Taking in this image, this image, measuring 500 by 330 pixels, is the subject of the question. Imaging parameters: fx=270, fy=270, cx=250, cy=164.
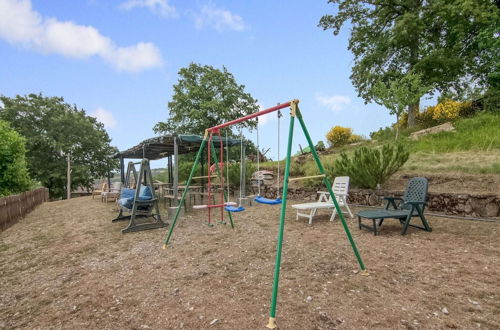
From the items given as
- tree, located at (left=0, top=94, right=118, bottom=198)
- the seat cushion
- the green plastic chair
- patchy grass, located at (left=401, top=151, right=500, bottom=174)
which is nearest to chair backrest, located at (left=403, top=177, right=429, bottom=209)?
the green plastic chair

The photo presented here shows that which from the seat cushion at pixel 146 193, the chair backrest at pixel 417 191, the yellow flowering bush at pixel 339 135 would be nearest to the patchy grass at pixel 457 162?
the chair backrest at pixel 417 191

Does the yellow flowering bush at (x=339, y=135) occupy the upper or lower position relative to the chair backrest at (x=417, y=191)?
upper

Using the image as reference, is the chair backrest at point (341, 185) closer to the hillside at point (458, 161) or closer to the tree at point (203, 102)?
the hillside at point (458, 161)

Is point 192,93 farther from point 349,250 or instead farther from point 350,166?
point 349,250

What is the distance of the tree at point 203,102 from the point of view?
18359 mm

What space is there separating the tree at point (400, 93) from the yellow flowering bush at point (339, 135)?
411 centimetres

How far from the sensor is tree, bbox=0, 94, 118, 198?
70.0 ft

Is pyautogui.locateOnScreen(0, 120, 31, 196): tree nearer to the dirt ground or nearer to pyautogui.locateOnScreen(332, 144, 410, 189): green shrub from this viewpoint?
the dirt ground

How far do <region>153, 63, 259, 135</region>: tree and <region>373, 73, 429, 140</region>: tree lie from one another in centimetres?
934

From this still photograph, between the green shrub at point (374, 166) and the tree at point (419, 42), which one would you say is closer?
the green shrub at point (374, 166)

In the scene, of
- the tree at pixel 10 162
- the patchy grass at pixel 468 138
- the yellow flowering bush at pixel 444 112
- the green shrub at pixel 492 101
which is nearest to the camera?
the tree at pixel 10 162

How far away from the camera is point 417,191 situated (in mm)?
4797

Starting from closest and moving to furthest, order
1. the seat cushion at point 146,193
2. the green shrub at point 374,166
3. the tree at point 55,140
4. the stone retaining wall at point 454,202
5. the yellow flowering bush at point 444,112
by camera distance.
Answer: the stone retaining wall at point 454,202, the seat cushion at point 146,193, the green shrub at point 374,166, the yellow flowering bush at point 444,112, the tree at point 55,140

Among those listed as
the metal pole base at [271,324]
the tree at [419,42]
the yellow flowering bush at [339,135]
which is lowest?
the metal pole base at [271,324]
